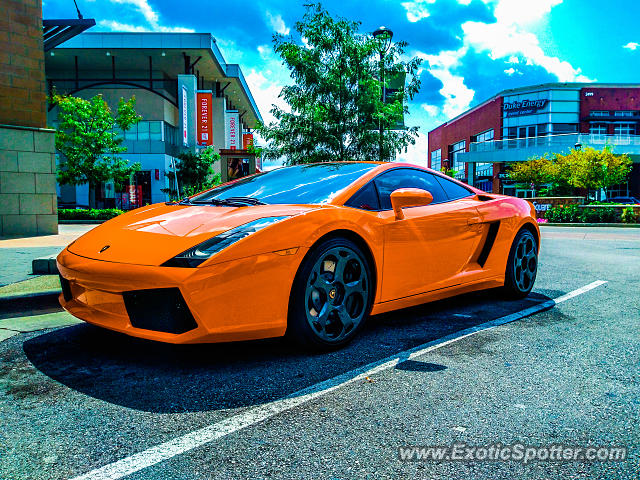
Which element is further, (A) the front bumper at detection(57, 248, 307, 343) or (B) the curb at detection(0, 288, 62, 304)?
(B) the curb at detection(0, 288, 62, 304)

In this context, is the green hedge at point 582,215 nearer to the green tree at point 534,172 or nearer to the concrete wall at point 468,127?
the green tree at point 534,172

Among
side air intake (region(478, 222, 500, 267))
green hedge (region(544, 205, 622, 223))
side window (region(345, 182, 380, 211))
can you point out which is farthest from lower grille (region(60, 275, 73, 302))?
green hedge (region(544, 205, 622, 223))

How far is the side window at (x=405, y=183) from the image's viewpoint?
3.87m

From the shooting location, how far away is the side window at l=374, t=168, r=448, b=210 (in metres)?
3.87

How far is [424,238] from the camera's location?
389cm

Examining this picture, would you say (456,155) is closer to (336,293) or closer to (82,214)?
(82,214)

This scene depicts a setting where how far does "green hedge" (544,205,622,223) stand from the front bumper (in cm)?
2657

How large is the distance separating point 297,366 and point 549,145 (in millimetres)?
50076

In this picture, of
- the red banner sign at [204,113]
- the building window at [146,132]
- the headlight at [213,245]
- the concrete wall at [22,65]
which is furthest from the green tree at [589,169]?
the headlight at [213,245]

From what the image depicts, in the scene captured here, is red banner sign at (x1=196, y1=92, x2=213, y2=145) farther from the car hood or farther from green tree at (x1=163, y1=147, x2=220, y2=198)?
the car hood

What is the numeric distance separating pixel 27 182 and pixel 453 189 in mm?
11159

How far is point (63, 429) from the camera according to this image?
2240 mm

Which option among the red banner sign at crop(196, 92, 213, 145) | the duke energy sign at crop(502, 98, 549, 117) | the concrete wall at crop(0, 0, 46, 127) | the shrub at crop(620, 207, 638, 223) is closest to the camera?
the concrete wall at crop(0, 0, 46, 127)

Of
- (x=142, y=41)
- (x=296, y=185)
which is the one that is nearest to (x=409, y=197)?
(x=296, y=185)
